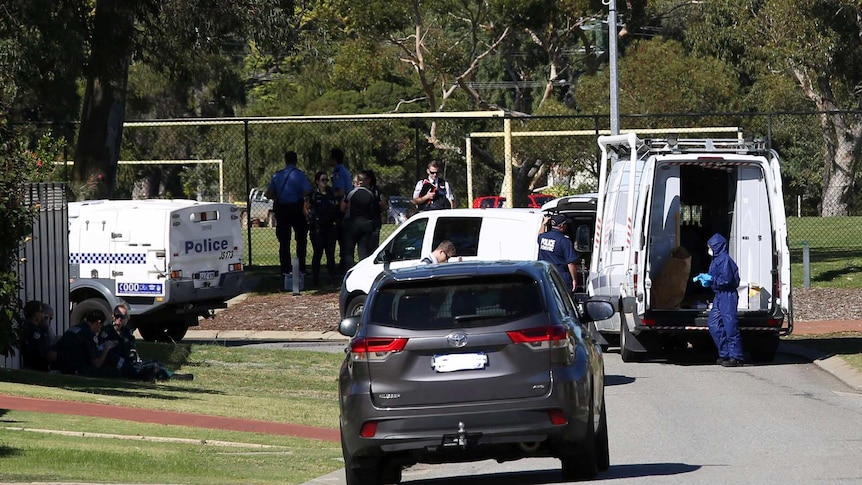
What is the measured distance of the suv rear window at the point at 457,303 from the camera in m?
10.1

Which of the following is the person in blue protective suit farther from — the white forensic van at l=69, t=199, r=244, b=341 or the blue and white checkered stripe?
the blue and white checkered stripe

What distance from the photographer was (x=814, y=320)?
23.7 m

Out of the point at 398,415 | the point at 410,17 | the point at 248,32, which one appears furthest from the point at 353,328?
the point at 410,17

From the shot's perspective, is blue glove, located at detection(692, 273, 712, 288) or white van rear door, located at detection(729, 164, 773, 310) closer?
blue glove, located at detection(692, 273, 712, 288)

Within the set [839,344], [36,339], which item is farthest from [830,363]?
[36,339]

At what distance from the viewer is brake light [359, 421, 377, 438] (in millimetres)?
10023

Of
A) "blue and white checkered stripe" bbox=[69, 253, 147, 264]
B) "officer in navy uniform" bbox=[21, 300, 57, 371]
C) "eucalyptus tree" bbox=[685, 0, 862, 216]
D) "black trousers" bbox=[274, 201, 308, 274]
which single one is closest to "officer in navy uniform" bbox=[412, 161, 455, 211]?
"black trousers" bbox=[274, 201, 308, 274]

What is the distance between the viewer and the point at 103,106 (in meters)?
27.7

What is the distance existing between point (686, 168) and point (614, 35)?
10286 mm

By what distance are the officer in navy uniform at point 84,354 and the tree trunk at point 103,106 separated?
8863 mm

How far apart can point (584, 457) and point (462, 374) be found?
1123 millimetres

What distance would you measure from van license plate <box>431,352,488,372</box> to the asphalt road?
1320 millimetres

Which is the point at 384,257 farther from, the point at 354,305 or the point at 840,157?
the point at 840,157

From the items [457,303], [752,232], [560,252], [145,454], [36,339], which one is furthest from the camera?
[752,232]
